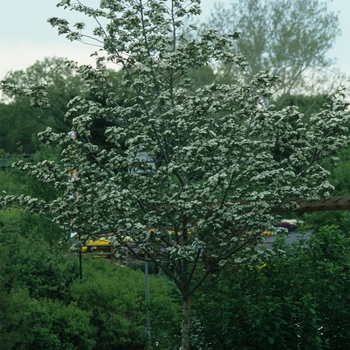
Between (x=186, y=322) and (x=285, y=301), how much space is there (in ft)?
4.49

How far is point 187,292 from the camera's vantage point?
950 cm

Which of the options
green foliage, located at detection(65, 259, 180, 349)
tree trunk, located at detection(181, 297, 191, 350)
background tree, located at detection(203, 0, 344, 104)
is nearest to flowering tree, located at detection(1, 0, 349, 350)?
tree trunk, located at detection(181, 297, 191, 350)

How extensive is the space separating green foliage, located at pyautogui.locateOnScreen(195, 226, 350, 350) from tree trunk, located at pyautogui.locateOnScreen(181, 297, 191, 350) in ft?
0.50

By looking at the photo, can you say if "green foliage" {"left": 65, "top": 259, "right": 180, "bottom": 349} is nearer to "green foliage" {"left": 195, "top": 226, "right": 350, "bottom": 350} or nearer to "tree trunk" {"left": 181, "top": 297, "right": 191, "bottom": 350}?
"tree trunk" {"left": 181, "top": 297, "right": 191, "bottom": 350}

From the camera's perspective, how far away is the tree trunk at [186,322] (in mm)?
9500

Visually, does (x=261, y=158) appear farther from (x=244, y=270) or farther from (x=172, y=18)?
(x=172, y=18)

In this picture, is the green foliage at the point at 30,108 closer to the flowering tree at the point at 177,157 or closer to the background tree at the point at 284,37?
the background tree at the point at 284,37

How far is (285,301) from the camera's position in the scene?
8.83 m

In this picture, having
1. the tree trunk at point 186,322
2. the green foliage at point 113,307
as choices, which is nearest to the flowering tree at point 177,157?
the tree trunk at point 186,322

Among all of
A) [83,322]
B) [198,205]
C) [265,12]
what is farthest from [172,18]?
[265,12]

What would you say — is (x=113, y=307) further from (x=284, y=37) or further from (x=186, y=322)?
(x=284, y=37)

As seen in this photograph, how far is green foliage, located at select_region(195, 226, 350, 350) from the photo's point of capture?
8.58m

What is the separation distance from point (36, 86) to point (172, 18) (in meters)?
2.10

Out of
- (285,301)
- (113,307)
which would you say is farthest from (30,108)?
(285,301)
